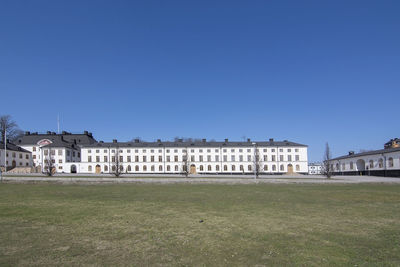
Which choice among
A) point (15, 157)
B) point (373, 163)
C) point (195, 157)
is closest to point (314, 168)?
point (373, 163)

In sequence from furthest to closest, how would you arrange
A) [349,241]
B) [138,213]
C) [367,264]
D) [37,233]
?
[138,213] < [37,233] < [349,241] < [367,264]

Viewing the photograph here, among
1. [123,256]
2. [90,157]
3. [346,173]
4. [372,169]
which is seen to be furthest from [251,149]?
[123,256]

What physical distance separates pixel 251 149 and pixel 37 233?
80069mm

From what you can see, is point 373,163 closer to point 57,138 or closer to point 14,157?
point 57,138

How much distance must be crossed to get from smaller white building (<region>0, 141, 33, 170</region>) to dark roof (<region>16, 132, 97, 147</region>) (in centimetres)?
661

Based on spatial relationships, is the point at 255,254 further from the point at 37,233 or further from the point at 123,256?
the point at 37,233

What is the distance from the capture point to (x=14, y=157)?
7894 cm

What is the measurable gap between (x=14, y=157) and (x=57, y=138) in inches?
605

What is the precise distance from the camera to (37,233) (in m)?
8.73

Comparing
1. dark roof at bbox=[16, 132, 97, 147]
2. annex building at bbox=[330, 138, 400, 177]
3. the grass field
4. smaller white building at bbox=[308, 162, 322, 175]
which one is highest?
dark roof at bbox=[16, 132, 97, 147]

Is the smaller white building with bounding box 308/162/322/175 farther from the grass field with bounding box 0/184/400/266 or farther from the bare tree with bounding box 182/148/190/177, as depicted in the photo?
the grass field with bounding box 0/184/400/266

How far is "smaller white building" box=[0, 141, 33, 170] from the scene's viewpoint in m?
74.7

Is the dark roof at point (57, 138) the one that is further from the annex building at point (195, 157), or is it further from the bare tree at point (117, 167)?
the bare tree at point (117, 167)

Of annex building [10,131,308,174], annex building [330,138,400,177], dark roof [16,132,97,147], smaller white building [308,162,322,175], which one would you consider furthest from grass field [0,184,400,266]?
smaller white building [308,162,322,175]
